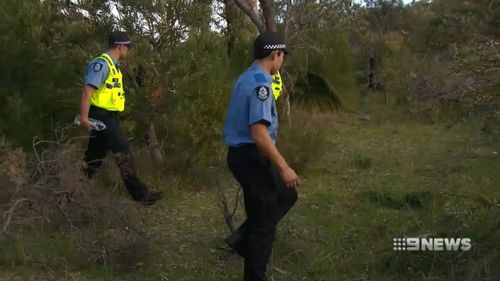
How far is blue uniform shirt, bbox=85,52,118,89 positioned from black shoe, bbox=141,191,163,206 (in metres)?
1.10

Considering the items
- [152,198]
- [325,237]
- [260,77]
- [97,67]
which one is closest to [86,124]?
[97,67]

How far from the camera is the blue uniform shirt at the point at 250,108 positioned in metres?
4.49

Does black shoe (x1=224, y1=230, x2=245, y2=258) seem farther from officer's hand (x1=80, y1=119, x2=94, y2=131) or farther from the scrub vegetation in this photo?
officer's hand (x1=80, y1=119, x2=94, y2=131)

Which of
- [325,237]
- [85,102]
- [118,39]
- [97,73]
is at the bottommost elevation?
[325,237]

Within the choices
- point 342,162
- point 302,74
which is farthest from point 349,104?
point 342,162

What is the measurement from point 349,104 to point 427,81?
37.6ft

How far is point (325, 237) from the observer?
578 centimetres

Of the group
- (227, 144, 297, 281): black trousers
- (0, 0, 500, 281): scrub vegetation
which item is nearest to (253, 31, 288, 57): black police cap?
(227, 144, 297, 281): black trousers

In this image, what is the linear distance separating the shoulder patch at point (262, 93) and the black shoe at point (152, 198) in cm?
255

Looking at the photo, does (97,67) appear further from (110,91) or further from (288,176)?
(288,176)

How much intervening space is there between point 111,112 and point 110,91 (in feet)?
0.65

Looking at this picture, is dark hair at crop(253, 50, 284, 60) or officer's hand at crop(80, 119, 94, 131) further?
officer's hand at crop(80, 119, 94, 131)

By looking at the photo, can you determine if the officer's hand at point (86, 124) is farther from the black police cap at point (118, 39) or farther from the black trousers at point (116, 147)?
the black police cap at point (118, 39)

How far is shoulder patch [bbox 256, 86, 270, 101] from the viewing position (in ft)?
14.8
